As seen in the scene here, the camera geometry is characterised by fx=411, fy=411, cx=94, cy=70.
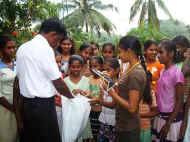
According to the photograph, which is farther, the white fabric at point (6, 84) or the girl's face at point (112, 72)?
the girl's face at point (112, 72)

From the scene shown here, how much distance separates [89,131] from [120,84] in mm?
1450

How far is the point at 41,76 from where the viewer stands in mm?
4129

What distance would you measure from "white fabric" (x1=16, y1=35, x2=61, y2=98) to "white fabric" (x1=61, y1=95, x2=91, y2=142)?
473 mm

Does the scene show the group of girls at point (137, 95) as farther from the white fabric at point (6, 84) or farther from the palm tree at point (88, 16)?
the palm tree at point (88, 16)

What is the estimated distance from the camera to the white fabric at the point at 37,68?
13.4ft

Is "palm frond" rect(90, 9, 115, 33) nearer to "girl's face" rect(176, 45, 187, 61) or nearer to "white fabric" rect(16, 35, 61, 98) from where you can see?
"girl's face" rect(176, 45, 187, 61)

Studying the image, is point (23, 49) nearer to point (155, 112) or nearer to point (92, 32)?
point (155, 112)

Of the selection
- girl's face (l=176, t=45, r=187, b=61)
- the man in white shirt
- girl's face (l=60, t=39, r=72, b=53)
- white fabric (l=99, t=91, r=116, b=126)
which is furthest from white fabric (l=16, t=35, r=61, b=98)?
girl's face (l=60, t=39, r=72, b=53)

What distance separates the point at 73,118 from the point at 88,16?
3520cm

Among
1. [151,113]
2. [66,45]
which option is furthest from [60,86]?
[66,45]

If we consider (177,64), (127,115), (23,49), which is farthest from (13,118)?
(177,64)

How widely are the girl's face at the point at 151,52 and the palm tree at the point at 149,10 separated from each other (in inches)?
1236

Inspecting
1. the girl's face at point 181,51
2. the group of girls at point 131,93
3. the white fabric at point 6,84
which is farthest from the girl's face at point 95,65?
the white fabric at point 6,84

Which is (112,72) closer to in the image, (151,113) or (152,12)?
(151,113)
